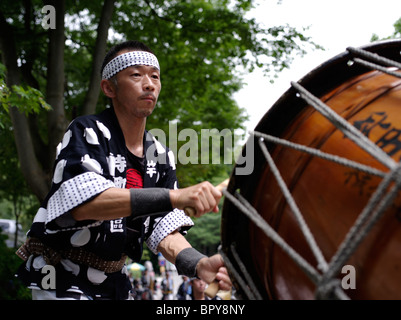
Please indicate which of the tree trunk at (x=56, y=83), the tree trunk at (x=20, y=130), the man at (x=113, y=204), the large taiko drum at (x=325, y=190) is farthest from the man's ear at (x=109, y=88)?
the tree trunk at (x=20, y=130)

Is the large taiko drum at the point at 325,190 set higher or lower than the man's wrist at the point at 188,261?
higher

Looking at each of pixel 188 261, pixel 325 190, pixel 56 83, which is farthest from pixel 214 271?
pixel 56 83

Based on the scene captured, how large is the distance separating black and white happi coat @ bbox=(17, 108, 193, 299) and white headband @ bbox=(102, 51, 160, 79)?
0.25 m

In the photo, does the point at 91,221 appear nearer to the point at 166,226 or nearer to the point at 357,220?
the point at 166,226

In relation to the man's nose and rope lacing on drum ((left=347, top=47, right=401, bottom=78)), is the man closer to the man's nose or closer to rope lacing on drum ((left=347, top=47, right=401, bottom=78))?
the man's nose

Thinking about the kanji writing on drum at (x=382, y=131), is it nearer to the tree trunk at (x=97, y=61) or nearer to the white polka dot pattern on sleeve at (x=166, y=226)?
the white polka dot pattern on sleeve at (x=166, y=226)

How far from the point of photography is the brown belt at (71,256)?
6.86 feet

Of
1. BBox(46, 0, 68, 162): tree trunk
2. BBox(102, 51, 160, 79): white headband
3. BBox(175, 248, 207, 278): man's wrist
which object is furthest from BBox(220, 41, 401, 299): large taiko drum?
BBox(46, 0, 68, 162): tree trunk

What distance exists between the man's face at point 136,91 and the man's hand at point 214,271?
3.08 feet

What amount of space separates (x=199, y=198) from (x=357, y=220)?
0.76m

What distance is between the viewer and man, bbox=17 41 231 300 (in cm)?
178

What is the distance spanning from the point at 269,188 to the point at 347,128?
40 cm

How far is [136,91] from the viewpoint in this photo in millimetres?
2340

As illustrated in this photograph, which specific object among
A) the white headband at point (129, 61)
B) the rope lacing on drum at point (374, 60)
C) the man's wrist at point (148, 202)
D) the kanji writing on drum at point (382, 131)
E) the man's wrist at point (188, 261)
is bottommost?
the man's wrist at point (188, 261)
